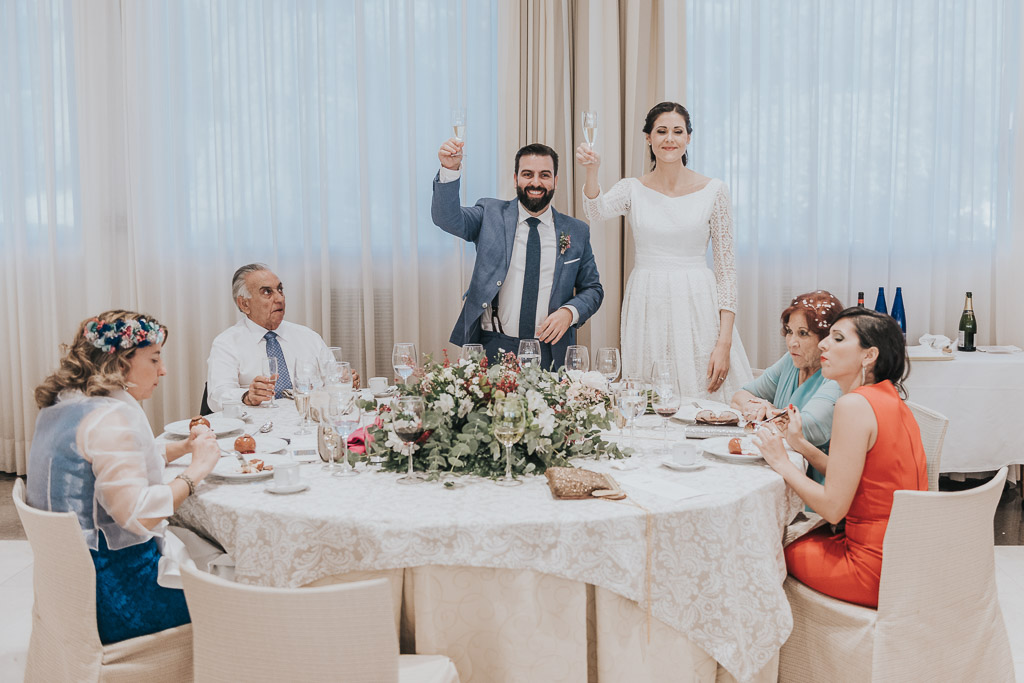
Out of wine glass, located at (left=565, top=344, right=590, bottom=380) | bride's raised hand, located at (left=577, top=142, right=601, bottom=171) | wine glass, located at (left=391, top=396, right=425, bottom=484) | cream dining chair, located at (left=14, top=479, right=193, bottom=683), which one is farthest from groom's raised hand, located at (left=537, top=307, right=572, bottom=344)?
cream dining chair, located at (left=14, top=479, right=193, bottom=683)

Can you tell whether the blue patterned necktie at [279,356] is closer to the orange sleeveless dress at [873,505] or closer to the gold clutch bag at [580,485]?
the gold clutch bag at [580,485]

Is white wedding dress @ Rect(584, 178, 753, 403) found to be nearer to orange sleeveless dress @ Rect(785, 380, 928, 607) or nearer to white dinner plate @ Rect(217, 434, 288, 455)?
orange sleeveless dress @ Rect(785, 380, 928, 607)

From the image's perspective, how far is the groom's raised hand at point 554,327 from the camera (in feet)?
11.1

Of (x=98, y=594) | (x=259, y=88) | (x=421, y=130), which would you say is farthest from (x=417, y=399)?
(x=259, y=88)

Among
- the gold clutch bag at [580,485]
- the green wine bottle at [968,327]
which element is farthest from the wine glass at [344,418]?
the green wine bottle at [968,327]

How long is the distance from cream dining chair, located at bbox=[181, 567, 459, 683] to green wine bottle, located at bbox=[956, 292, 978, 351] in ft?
13.0

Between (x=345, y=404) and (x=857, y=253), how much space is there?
3476mm

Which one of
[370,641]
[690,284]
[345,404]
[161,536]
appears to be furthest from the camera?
[690,284]

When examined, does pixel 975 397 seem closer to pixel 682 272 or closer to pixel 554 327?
A: pixel 682 272

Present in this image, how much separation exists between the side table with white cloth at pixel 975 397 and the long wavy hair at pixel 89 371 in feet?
11.4

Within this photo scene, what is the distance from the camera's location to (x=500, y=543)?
65.8 inches

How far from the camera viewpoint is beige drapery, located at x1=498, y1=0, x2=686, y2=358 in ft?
14.0

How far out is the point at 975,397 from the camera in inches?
157

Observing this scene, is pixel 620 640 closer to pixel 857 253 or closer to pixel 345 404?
pixel 345 404
